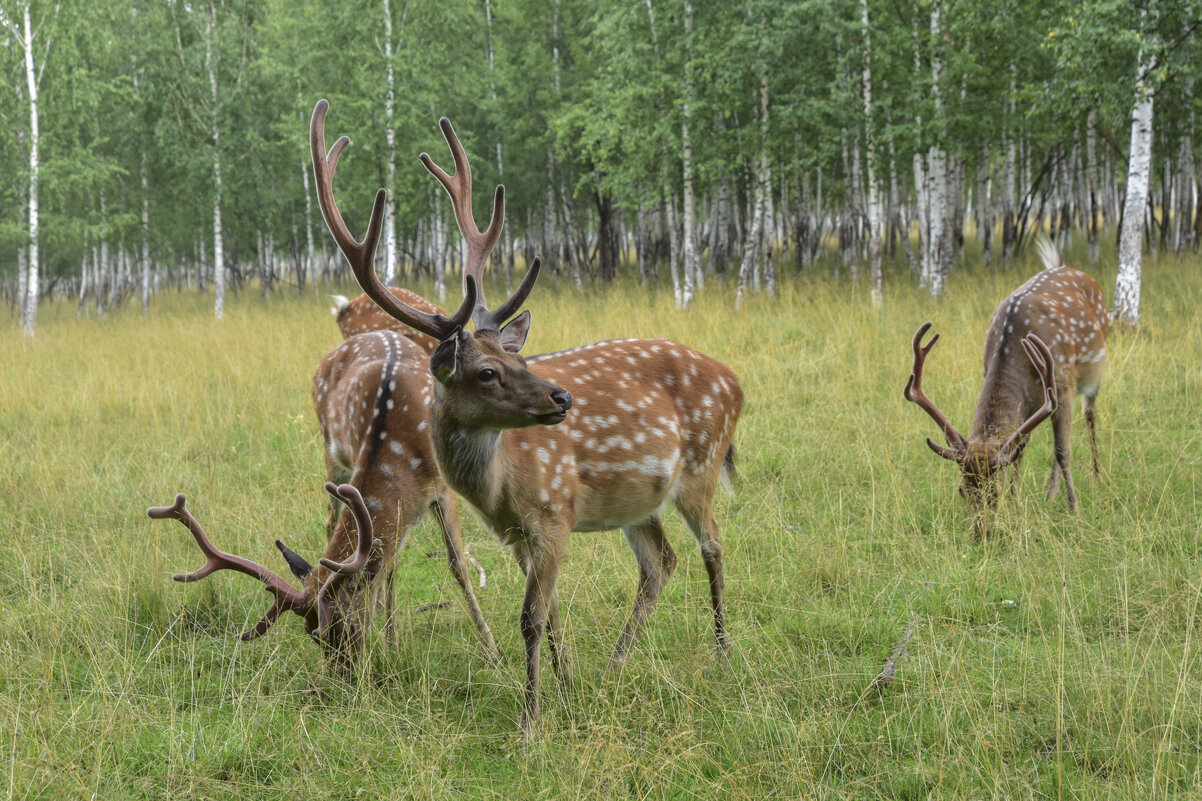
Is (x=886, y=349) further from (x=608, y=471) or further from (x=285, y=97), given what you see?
(x=285, y=97)

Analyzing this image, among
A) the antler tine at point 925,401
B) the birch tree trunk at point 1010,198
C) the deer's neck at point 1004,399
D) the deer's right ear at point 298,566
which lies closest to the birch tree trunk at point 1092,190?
the birch tree trunk at point 1010,198

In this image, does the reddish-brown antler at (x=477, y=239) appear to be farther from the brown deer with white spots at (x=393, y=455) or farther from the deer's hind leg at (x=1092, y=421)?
the deer's hind leg at (x=1092, y=421)

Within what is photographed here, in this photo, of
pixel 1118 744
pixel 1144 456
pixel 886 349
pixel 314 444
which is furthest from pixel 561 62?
pixel 1118 744

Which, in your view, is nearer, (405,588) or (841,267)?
(405,588)

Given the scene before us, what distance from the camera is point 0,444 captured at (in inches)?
272

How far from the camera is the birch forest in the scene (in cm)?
1209

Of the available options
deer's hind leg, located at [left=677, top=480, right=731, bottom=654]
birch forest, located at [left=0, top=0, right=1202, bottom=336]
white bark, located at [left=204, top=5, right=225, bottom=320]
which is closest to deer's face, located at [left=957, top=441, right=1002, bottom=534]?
deer's hind leg, located at [left=677, top=480, right=731, bottom=654]

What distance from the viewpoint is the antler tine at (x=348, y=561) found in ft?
9.61

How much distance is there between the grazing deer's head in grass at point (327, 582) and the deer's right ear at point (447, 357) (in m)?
0.47

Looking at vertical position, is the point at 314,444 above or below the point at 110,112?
below

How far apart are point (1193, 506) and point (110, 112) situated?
82.3 feet

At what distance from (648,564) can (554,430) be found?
34.2 inches

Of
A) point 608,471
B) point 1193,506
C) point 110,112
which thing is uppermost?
point 110,112

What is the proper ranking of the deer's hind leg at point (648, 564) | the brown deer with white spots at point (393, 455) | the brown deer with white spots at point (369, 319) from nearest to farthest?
the brown deer with white spots at point (393, 455), the deer's hind leg at point (648, 564), the brown deer with white spots at point (369, 319)
